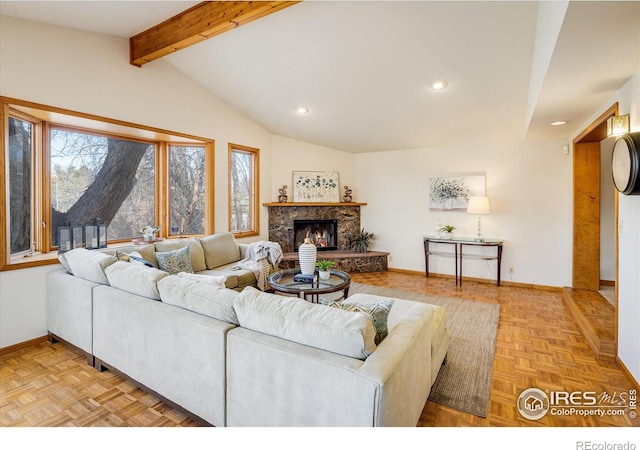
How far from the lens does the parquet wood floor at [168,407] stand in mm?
1902

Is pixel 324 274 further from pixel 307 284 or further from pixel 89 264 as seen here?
pixel 89 264

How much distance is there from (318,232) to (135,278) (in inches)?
162

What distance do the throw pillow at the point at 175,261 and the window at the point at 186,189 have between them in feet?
3.47

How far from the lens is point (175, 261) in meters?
3.46

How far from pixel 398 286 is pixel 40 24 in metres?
5.06

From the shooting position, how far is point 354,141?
5633 mm

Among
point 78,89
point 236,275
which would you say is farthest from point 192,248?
point 78,89

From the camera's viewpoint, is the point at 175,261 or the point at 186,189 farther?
the point at 186,189

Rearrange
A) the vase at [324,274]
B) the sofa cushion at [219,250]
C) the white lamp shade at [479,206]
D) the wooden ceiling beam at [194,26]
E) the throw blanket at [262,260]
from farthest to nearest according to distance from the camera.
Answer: the white lamp shade at [479,206]
the sofa cushion at [219,250]
the throw blanket at [262,260]
the vase at [324,274]
the wooden ceiling beam at [194,26]

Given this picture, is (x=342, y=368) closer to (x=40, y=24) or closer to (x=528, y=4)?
(x=528, y=4)

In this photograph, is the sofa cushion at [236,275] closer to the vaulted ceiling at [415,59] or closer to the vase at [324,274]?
the vase at [324,274]

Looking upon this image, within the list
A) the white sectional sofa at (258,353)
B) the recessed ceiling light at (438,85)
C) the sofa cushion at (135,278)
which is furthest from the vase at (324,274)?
the recessed ceiling light at (438,85)
